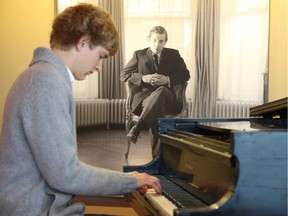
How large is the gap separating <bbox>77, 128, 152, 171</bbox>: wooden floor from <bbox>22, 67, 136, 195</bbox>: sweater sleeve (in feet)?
7.06

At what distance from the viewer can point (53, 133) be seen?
54.1 inches

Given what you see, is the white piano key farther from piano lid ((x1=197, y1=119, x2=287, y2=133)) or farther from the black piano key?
piano lid ((x1=197, y1=119, x2=287, y2=133))

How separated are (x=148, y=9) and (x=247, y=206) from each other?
2585 mm

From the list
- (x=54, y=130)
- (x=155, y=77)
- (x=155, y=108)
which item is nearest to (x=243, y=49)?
(x=155, y=77)

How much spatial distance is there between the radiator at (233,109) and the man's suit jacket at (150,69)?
1.25ft

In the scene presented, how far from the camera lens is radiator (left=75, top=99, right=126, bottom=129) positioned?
362cm

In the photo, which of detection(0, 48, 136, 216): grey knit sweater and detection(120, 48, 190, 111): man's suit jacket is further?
detection(120, 48, 190, 111): man's suit jacket

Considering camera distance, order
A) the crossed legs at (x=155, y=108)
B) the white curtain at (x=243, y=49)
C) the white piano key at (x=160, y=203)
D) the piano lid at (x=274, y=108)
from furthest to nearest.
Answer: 1. the crossed legs at (x=155, y=108)
2. the white curtain at (x=243, y=49)
3. the piano lid at (x=274, y=108)
4. the white piano key at (x=160, y=203)

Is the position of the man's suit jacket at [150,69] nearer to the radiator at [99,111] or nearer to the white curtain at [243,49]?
the radiator at [99,111]

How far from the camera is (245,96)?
3520mm

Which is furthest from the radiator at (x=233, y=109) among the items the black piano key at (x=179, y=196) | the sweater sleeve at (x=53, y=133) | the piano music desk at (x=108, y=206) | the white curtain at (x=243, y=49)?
the sweater sleeve at (x=53, y=133)

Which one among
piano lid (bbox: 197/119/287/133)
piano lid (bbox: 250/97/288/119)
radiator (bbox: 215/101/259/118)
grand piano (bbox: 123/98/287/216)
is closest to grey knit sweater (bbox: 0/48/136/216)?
grand piano (bbox: 123/98/287/216)

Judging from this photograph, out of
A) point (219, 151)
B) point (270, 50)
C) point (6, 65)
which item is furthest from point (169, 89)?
point (219, 151)

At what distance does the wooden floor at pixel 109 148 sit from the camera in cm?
361
